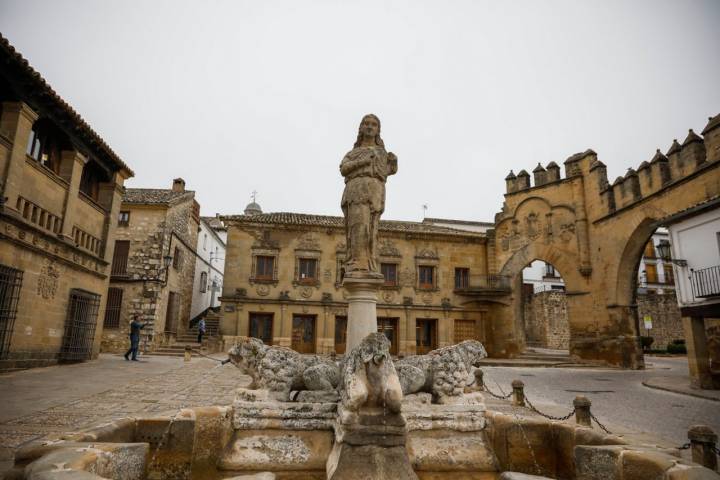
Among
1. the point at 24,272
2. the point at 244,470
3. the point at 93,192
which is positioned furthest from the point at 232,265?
the point at 244,470

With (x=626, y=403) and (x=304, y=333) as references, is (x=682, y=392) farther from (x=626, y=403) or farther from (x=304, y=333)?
(x=304, y=333)

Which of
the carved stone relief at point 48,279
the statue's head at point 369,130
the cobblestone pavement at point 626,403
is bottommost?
the cobblestone pavement at point 626,403

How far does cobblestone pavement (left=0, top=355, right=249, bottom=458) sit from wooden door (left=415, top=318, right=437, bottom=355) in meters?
12.5

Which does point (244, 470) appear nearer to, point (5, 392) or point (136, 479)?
point (136, 479)

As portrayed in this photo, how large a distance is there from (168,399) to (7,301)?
6396 mm

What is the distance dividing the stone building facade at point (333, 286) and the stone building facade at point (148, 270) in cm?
305

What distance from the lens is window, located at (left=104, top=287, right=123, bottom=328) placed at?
20141 mm

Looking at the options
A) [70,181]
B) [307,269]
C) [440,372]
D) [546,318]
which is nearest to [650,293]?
[546,318]

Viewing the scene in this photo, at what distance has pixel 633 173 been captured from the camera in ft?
57.4

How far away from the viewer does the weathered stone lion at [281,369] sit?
3961mm

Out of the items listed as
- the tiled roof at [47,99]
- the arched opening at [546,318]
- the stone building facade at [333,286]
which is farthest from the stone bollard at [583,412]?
the arched opening at [546,318]

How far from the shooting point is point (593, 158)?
20.4 m

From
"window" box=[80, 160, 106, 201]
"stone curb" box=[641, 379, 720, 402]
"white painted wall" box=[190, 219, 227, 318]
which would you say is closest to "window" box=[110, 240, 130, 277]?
"window" box=[80, 160, 106, 201]

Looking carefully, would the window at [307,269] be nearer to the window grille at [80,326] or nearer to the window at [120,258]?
the window at [120,258]
